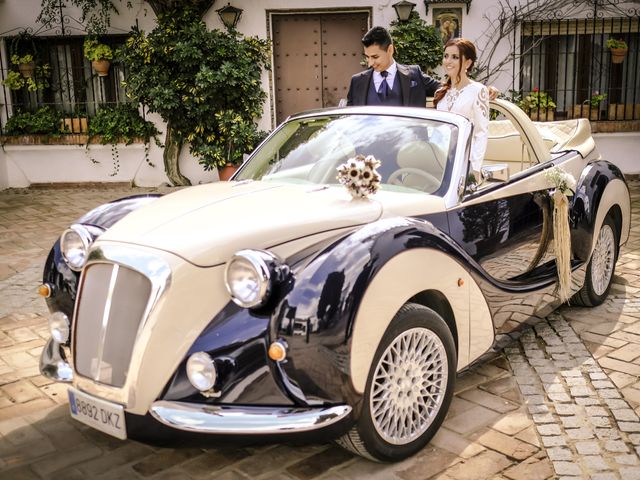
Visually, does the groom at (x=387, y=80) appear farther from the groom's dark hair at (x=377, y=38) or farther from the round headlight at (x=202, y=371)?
the round headlight at (x=202, y=371)

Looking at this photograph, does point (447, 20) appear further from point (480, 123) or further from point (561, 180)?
point (561, 180)

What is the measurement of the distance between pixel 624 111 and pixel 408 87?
708 centimetres

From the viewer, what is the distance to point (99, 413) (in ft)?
9.64

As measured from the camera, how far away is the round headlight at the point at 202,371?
2789 millimetres

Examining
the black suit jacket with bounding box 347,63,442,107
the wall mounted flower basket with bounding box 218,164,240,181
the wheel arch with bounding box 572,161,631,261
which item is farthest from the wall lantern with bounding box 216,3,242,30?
the wheel arch with bounding box 572,161,631,261

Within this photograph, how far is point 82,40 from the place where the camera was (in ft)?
38.1

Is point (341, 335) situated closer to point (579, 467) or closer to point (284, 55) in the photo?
point (579, 467)

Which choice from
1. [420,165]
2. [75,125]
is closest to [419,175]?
[420,165]

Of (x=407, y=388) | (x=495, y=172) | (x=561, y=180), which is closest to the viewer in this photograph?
(x=407, y=388)

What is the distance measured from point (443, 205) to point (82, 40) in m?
9.67

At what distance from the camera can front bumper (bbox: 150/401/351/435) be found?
2.72 metres

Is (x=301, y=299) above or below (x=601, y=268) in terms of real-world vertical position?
above

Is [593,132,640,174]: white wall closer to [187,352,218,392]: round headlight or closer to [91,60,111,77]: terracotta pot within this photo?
[91,60,111,77]: terracotta pot

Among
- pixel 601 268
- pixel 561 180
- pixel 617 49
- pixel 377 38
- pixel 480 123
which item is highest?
pixel 617 49
